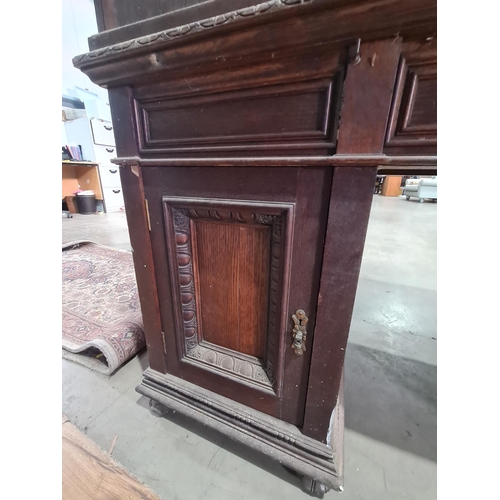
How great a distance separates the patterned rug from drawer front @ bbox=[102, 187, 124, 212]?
2.73 metres

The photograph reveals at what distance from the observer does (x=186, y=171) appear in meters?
0.60

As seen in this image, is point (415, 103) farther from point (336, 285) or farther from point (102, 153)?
point (102, 153)

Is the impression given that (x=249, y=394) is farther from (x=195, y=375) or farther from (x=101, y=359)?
(x=101, y=359)

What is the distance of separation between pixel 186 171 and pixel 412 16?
0.49 metres

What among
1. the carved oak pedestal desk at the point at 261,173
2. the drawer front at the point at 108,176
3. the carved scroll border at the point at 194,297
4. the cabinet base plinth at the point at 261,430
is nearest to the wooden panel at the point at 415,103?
the carved oak pedestal desk at the point at 261,173

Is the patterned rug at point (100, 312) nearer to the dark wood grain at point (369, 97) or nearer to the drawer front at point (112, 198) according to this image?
the dark wood grain at point (369, 97)

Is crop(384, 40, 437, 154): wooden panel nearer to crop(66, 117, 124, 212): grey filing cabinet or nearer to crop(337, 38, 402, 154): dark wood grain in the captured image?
crop(337, 38, 402, 154): dark wood grain

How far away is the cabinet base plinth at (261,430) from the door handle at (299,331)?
274 millimetres

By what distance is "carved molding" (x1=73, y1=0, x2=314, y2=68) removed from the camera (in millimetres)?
380

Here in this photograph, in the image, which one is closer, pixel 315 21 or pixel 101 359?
pixel 315 21

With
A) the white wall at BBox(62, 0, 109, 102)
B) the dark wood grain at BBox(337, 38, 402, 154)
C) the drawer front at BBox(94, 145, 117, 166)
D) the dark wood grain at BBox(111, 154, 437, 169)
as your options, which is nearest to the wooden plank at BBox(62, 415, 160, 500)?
the dark wood grain at BBox(111, 154, 437, 169)

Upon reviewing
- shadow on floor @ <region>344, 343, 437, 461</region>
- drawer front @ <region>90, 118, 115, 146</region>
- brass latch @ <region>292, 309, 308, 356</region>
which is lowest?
shadow on floor @ <region>344, 343, 437, 461</region>

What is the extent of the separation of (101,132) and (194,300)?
5218 mm
